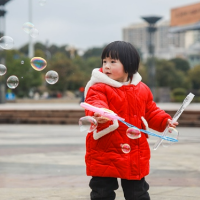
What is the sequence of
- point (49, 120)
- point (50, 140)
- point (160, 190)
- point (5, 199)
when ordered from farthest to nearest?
point (49, 120)
point (50, 140)
point (160, 190)
point (5, 199)

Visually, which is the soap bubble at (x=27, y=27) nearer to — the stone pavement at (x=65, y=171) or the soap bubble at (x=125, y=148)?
the stone pavement at (x=65, y=171)

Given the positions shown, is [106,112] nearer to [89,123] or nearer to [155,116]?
[89,123]

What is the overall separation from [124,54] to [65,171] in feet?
8.63

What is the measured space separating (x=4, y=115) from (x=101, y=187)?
37.8 feet

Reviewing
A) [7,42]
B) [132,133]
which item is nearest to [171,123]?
[132,133]

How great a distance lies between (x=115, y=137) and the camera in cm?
361

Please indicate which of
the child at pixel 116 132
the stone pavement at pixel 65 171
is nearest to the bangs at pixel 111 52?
the child at pixel 116 132

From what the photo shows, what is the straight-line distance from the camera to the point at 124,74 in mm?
3742

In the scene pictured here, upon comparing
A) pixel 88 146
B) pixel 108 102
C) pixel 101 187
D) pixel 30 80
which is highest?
pixel 108 102

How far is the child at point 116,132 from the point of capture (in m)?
3.59

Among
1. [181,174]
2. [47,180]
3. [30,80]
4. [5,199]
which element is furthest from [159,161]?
[30,80]

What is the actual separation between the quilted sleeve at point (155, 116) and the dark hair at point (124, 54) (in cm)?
30

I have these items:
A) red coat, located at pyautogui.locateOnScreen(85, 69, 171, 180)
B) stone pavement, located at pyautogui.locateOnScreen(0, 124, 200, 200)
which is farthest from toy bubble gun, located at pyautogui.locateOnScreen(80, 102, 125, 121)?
stone pavement, located at pyautogui.locateOnScreen(0, 124, 200, 200)

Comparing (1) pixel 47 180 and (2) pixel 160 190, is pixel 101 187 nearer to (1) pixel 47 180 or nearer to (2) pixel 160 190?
(2) pixel 160 190
